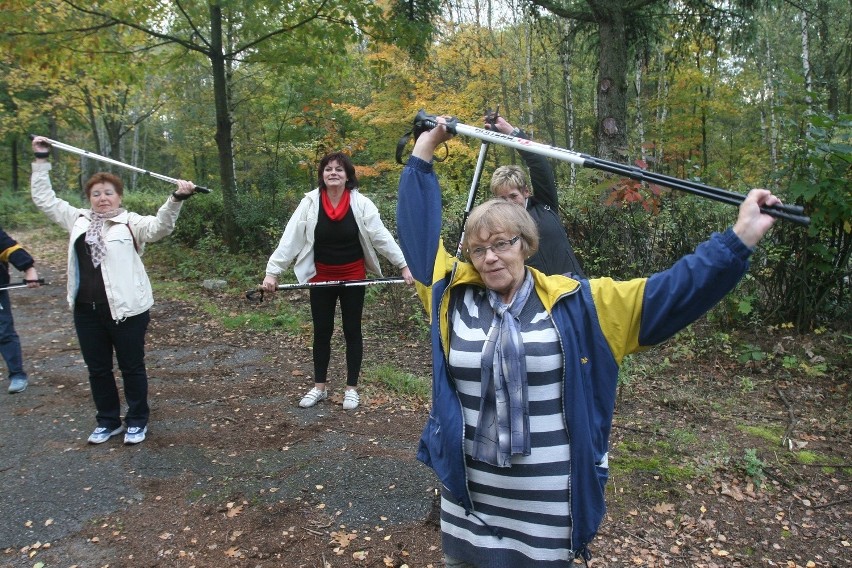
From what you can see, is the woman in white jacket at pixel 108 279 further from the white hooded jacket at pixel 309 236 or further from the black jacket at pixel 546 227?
the black jacket at pixel 546 227

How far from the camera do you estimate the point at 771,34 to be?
21406 millimetres

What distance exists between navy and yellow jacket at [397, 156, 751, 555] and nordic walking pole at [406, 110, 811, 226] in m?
0.15

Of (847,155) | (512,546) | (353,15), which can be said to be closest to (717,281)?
(512,546)

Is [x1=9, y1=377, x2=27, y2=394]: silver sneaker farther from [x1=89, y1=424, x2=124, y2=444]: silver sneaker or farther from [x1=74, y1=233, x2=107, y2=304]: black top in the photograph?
[x1=74, y1=233, x2=107, y2=304]: black top

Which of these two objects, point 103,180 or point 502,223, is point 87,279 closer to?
point 103,180

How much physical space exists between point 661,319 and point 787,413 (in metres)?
3.99

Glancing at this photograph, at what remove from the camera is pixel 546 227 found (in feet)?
10.9

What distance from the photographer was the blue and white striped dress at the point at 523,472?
5.86 ft

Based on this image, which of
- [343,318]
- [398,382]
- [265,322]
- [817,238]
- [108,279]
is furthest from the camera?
[265,322]

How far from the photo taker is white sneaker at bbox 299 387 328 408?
193 inches

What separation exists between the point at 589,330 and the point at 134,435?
12.3 feet

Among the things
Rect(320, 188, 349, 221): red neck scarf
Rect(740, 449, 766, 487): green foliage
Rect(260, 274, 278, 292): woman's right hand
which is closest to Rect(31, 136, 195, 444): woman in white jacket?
Rect(260, 274, 278, 292): woman's right hand

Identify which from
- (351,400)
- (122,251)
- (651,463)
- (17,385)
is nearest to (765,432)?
(651,463)

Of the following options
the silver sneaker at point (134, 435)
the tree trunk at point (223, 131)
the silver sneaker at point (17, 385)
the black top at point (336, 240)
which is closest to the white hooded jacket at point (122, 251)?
the silver sneaker at point (134, 435)
